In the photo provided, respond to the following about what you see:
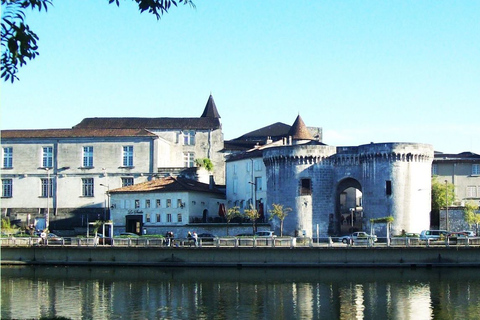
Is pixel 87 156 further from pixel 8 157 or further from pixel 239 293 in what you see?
pixel 239 293

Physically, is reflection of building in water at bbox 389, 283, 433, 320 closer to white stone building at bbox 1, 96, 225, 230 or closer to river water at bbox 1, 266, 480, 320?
river water at bbox 1, 266, 480, 320

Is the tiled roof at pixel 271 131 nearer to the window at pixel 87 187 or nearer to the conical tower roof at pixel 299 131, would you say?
the conical tower roof at pixel 299 131

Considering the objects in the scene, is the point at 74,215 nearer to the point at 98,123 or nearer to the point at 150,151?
the point at 150,151

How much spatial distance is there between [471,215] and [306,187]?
1668 centimetres

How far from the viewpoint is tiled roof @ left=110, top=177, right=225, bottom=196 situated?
77806 millimetres

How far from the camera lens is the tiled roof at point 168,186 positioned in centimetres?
7781

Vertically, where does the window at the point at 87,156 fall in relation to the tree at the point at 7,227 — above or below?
above

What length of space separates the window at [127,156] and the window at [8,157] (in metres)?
14.3

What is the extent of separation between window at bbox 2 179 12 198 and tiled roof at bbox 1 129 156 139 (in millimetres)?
5583

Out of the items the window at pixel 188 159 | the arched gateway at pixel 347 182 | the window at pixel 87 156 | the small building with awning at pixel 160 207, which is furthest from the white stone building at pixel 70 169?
the arched gateway at pixel 347 182

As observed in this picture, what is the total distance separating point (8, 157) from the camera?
298 feet

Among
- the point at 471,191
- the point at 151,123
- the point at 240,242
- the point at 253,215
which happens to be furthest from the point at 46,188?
the point at 471,191

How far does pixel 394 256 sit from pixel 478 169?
97.6 feet

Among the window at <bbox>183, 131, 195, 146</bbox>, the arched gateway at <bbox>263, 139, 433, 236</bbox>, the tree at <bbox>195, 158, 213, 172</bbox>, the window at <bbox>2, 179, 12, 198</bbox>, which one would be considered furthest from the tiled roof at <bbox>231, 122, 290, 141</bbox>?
the window at <bbox>2, 179, 12, 198</bbox>
